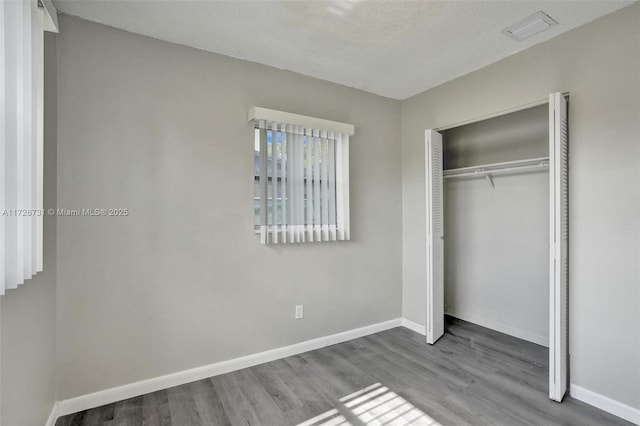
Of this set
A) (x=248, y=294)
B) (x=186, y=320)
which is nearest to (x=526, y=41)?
(x=248, y=294)

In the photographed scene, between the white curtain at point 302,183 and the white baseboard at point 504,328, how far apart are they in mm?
1903

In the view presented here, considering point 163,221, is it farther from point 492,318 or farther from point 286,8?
point 492,318

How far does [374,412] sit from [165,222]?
198cm

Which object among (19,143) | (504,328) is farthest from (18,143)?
(504,328)

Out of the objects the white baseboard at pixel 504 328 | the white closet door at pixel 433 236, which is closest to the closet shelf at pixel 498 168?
the white closet door at pixel 433 236

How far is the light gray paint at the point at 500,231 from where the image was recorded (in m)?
3.15

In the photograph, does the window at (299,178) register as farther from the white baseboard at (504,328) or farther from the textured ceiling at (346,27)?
the white baseboard at (504,328)

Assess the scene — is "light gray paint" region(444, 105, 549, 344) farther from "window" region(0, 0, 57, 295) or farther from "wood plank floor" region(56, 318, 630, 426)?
"window" region(0, 0, 57, 295)

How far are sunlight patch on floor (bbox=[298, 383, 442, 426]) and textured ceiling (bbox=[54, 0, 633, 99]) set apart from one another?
2611 mm

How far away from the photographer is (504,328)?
11.2 feet

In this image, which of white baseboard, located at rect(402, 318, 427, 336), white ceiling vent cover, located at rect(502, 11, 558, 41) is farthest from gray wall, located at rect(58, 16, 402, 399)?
white ceiling vent cover, located at rect(502, 11, 558, 41)

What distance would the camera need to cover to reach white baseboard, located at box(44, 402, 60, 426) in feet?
6.12

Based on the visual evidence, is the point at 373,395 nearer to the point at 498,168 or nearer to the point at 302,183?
the point at 302,183

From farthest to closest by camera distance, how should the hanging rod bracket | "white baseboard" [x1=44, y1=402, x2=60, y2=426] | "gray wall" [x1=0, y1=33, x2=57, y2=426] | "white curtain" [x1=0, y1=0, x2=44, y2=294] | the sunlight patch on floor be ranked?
the hanging rod bracket
the sunlight patch on floor
"white baseboard" [x1=44, y1=402, x2=60, y2=426]
"gray wall" [x1=0, y1=33, x2=57, y2=426]
"white curtain" [x1=0, y1=0, x2=44, y2=294]
